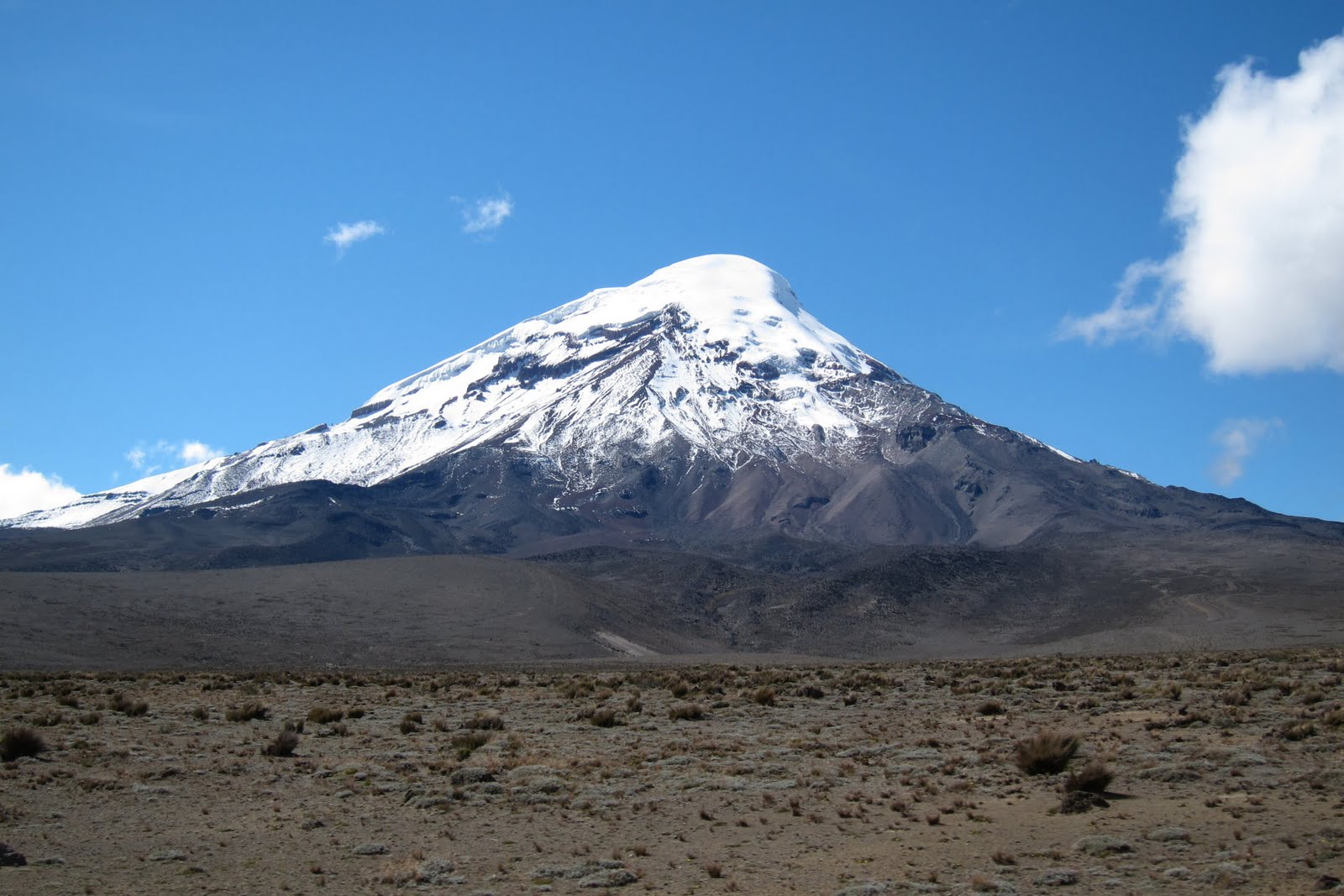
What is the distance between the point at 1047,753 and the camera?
19094mm

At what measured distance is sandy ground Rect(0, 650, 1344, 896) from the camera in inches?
562

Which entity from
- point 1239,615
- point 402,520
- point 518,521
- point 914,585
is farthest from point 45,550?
point 1239,615

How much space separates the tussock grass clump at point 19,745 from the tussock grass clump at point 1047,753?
17615mm

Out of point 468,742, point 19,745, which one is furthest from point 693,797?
point 19,745

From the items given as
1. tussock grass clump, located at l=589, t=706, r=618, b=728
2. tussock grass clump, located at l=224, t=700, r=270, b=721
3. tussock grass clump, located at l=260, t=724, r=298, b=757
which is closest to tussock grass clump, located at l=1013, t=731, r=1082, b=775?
tussock grass clump, located at l=589, t=706, r=618, b=728

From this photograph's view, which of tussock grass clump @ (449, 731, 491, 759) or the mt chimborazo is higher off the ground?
the mt chimborazo

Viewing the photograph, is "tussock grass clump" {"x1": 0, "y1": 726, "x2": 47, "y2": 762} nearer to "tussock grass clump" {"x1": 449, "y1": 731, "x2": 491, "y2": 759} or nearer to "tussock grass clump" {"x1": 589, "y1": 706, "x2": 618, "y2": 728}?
"tussock grass clump" {"x1": 449, "y1": 731, "x2": 491, "y2": 759}

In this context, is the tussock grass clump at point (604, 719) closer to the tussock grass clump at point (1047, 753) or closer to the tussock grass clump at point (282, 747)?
the tussock grass clump at point (282, 747)

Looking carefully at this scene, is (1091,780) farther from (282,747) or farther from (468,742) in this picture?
(282,747)

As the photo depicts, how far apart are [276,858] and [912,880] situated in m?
8.23

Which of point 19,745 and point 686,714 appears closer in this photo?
point 19,745

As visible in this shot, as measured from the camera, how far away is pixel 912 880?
1370 centimetres

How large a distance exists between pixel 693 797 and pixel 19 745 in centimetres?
1249

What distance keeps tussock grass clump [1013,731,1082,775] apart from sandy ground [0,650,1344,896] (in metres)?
0.22
